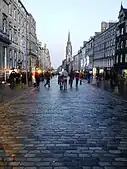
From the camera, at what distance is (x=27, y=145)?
6.63m

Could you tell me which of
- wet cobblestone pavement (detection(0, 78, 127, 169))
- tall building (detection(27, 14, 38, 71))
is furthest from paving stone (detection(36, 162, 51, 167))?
tall building (detection(27, 14, 38, 71))

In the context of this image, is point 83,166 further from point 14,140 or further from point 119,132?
point 119,132

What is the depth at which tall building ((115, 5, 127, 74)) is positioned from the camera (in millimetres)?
64812

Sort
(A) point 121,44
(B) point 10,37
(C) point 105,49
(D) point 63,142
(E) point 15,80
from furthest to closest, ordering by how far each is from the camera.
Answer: (C) point 105,49
(A) point 121,44
(B) point 10,37
(E) point 15,80
(D) point 63,142

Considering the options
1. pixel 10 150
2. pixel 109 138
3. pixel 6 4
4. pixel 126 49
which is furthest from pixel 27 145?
pixel 126 49

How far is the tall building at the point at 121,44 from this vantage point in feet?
213

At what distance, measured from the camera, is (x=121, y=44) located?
67.6 m

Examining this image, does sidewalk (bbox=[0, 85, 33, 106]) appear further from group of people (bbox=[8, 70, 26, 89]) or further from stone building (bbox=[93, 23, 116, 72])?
stone building (bbox=[93, 23, 116, 72])

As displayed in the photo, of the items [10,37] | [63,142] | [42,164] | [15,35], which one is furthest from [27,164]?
[15,35]

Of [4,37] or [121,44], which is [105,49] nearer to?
[121,44]

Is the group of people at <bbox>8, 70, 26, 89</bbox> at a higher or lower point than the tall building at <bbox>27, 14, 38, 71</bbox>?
lower

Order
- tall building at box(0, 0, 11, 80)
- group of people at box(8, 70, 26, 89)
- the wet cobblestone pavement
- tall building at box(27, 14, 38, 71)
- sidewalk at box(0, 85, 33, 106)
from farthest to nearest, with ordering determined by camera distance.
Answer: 1. tall building at box(27, 14, 38, 71)
2. tall building at box(0, 0, 11, 80)
3. group of people at box(8, 70, 26, 89)
4. sidewalk at box(0, 85, 33, 106)
5. the wet cobblestone pavement

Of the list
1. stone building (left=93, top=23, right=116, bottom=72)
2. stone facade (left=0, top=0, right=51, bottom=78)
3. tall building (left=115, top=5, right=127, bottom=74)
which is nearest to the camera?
stone facade (left=0, top=0, right=51, bottom=78)

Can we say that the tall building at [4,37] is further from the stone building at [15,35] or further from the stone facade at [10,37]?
the stone building at [15,35]
